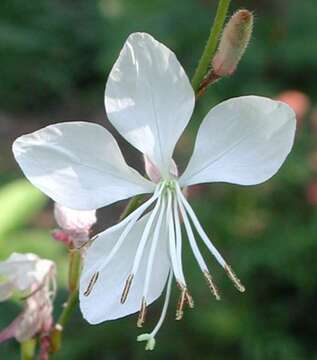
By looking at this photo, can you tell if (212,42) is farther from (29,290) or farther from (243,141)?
(29,290)

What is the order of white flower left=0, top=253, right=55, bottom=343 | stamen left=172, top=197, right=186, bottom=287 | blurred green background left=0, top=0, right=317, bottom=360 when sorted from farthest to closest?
1. blurred green background left=0, top=0, right=317, bottom=360
2. white flower left=0, top=253, right=55, bottom=343
3. stamen left=172, top=197, right=186, bottom=287

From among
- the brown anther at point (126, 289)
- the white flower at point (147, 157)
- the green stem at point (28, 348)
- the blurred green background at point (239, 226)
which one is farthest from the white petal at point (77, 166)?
the blurred green background at point (239, 226)

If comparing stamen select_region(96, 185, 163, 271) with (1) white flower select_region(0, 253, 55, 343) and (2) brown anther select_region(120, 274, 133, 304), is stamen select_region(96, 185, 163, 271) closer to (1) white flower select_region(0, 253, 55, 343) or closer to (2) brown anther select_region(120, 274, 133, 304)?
Result: (2) brown anther select_region(120, 274, 133, 304)

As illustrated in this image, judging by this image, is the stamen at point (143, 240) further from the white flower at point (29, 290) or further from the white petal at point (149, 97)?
the white flower at point (29, 290)

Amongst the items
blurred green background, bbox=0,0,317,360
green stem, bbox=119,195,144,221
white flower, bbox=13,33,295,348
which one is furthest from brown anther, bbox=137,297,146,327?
blurred green background, bbox=0,0,317,360

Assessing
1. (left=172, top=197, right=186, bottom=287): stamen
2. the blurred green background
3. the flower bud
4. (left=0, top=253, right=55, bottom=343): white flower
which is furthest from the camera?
the blurred green background
